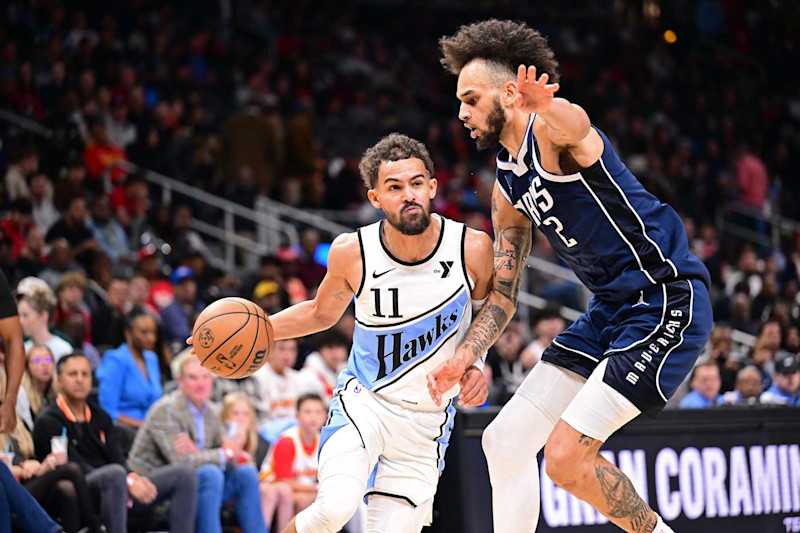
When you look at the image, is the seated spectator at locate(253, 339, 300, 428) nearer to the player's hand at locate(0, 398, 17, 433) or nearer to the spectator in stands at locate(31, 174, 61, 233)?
the player's hand at locate(0, 398, 17, 433)

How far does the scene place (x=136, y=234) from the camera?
11.5 m

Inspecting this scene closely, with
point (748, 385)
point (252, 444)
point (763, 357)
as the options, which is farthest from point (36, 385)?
point (763, 357)

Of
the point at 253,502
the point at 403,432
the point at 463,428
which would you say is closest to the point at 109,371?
the point at 253,502

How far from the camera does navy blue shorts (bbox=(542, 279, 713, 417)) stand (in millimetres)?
4379

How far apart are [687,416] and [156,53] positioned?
1016 centimetres

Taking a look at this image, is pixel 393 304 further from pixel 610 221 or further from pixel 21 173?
pixel 21 173

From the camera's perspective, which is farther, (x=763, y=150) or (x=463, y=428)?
(x=763, y=150)

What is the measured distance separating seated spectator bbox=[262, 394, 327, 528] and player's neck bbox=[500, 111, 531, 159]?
145 inches

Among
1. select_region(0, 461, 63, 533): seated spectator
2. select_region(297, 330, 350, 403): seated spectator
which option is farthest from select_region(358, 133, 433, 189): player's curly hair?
select_region(297, 330, 350, 403): seated spectator

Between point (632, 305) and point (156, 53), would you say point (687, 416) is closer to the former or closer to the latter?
point (632, 305)

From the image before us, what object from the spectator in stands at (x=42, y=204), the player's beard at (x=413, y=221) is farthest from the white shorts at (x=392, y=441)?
the spectator in stands at (x=42, y=204)

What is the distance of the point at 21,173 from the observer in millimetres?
11188

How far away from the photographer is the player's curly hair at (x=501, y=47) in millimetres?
4676

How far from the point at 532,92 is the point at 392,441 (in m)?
1.74
